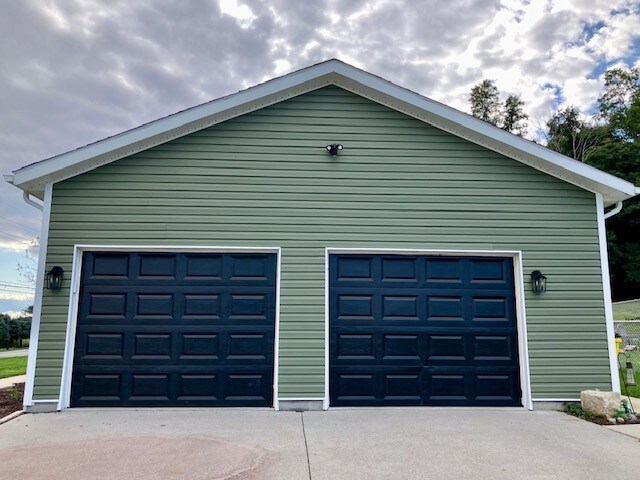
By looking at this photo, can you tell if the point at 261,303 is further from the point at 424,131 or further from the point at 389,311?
the point at 424,131

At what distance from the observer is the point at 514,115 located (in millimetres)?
29547

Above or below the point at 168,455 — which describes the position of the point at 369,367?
above

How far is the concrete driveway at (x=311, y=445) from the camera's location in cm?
346

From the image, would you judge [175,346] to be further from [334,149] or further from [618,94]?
[618,94]

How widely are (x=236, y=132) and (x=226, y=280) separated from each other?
6.96ft

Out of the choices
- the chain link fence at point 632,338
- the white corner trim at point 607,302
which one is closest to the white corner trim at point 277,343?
the white corner trim at point 607,302

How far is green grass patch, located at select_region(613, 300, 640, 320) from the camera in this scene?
1313 cm

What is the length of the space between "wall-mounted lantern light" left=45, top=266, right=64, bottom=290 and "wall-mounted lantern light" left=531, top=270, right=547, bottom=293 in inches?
252

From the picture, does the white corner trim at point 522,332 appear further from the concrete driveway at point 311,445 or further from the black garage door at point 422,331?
the concrete driveway at point 311,445

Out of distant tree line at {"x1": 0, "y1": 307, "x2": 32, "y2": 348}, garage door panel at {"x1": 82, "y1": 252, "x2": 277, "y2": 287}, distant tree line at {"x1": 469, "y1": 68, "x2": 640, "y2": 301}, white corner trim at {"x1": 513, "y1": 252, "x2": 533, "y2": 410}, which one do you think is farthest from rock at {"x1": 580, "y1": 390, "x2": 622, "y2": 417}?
distant tree line at {"x1": 469, "y1": 68, "x2": 640, "y2": 301}

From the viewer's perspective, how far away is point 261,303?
586 centimetres

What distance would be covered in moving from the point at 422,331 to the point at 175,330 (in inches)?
132

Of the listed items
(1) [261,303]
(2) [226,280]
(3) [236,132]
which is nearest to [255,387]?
(1) [261,303]

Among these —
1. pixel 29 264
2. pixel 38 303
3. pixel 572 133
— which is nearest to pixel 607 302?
pixel 38 303
